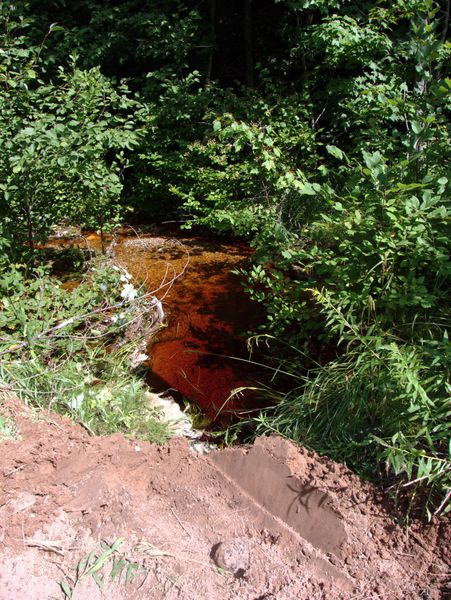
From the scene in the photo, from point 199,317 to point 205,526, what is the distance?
2.59 metres

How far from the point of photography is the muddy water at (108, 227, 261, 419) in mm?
4090

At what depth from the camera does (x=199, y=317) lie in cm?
475

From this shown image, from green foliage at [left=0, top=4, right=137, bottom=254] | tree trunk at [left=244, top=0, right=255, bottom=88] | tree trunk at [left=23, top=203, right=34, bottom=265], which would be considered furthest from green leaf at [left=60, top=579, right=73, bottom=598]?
tree trunk at [left=244, top=0, right=255, bottom=88]

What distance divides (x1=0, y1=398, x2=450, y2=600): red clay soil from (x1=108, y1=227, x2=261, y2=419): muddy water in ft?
4.12

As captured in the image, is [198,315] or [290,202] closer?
[290,202]

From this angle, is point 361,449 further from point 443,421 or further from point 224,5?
point 224,5

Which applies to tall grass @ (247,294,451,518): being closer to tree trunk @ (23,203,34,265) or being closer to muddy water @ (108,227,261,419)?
muddy water @ (108,227,261,419)

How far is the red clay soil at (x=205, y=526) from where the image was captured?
6.56ft

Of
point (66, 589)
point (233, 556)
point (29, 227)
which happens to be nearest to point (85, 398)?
point (66, 589)

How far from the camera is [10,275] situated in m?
3.85

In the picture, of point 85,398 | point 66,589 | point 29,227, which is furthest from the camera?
point 29,227

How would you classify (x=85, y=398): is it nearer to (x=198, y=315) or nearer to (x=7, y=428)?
(x=7, y=428)

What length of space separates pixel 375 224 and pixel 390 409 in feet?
3.51

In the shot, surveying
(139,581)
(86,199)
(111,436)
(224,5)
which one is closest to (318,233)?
(111,436)
